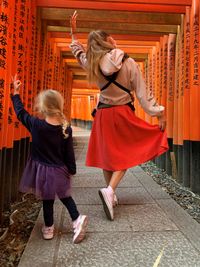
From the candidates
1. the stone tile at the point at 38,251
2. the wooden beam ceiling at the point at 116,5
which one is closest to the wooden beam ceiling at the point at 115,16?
the wooden beam ceiling at the point at 116,5

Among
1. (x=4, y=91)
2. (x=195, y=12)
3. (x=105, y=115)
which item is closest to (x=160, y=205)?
(x=105, y=115)

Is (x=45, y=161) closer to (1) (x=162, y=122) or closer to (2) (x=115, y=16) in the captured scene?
(1) (x=162, y=122)

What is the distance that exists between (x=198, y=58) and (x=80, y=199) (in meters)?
2.63

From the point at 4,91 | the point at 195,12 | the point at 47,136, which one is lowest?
the point at 47,136

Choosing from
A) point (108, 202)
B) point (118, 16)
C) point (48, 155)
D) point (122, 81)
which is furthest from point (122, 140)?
point (118, 16)

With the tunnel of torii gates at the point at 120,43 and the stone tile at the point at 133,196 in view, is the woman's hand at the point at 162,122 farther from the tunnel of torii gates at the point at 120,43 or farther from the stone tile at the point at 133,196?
the tunnel of torii gates at the point at 120,43

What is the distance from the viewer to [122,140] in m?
3.88

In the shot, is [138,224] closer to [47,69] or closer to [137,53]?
[47,69]

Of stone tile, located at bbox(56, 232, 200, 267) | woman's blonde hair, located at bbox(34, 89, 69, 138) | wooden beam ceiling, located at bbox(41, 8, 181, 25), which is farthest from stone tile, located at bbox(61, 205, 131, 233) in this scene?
wooden beam ceiling, located at bbox(41, 8, 181, 25)

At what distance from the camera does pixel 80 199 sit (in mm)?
4371

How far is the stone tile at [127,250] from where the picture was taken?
8.41 ft

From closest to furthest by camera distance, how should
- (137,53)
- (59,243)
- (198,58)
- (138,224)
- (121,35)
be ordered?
(59,243), (138,224), (198,58), (121,35), (137,53)

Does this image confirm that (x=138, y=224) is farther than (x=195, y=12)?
No

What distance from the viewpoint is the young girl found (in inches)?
116
